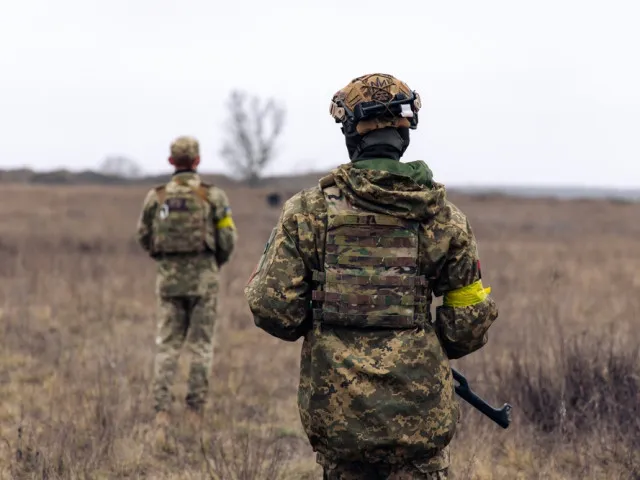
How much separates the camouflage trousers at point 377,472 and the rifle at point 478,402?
0.38 metres

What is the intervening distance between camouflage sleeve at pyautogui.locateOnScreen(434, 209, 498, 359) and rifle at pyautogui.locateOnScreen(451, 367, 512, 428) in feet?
1.13

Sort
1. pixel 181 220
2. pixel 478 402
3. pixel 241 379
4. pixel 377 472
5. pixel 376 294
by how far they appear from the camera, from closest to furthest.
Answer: pixel 376 294 < pixel 377 472 < pixel 478 402 < pixel 181 220 < pixel 241 379

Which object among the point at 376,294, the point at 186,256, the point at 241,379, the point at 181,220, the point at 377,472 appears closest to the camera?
the point at 376,294

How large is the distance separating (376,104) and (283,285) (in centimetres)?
66

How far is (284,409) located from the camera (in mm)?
5375

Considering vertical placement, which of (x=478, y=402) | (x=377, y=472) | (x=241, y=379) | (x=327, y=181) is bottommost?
(x=241, y=379)

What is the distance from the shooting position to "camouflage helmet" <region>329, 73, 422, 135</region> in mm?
2303

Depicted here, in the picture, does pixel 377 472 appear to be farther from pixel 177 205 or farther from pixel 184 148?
pixel 184 148

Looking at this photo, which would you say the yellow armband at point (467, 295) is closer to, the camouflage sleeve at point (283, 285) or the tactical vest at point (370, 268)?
the tactical vest at point (370, 268)

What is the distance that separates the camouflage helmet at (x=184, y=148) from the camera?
501 cm

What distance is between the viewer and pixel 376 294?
229 centimetres

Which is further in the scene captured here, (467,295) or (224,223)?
(224,223)

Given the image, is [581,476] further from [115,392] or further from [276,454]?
[115,392]

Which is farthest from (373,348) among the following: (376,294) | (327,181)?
(327,181)
